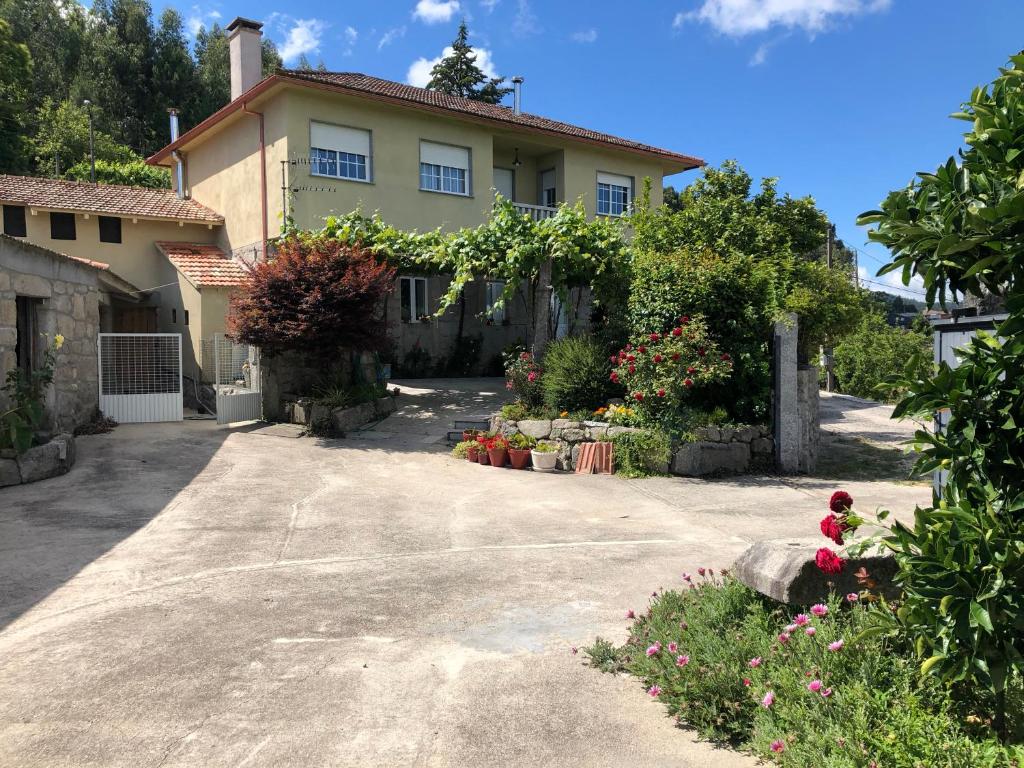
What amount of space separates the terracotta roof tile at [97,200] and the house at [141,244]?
2cm

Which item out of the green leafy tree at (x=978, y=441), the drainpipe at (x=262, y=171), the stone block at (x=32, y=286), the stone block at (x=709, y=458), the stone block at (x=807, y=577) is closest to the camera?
the green leafy tree at (x=978, y=441)

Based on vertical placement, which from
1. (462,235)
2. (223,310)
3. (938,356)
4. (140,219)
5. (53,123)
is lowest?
(938,356)

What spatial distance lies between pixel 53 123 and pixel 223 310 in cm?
2285

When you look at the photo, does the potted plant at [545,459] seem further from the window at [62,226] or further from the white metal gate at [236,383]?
the window at [62,226]

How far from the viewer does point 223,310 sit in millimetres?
17391

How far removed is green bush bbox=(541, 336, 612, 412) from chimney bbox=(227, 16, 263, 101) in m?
13.6

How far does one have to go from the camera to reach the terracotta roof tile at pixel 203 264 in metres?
17.3

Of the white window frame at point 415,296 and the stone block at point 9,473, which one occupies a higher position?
the white window frame at point 415,296

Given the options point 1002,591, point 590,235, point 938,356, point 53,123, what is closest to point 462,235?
point 590,235

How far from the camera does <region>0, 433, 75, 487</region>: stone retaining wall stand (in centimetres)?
902

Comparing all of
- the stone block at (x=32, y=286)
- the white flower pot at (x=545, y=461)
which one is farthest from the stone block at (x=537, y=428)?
the stone block at (x=32, y=286)

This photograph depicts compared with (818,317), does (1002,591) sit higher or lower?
lower

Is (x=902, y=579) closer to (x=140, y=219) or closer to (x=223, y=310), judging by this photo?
(x=223, y=310)

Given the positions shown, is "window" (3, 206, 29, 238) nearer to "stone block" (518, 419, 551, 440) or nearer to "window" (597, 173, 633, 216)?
"stone block" (518, 419, 551, 440)
